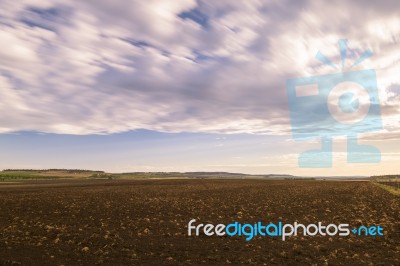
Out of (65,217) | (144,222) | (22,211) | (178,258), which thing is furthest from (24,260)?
(22,211)

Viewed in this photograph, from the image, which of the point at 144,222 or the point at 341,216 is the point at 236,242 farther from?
the point at 341,216

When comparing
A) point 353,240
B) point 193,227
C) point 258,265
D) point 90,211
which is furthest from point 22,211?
point 353,240

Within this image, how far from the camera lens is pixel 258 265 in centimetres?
1255

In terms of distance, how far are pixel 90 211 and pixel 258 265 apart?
19.8m

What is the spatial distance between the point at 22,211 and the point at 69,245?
15804 mm

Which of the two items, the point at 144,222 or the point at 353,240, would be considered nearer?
the point at 353,240

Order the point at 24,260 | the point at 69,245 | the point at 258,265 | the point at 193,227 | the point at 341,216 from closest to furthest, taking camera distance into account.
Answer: the point at 258,265 → the point at 24,260 → the point at 69,245 → the point at 193,227 → the point at 341,216

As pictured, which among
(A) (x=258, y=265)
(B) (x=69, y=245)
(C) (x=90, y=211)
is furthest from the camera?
(C) (x=90, y=211)

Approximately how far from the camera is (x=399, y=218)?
23.2 metres

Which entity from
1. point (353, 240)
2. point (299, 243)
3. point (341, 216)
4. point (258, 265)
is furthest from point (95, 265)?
point (341, 216)

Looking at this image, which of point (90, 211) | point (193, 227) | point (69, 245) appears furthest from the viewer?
point (90, 211)

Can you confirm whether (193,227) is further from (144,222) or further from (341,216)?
(341,216)

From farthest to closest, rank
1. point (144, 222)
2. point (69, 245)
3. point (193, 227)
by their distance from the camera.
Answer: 1. point (144, 222)
2. point (193, 227)
3. point (69, 245)

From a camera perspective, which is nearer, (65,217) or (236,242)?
(236,242)
